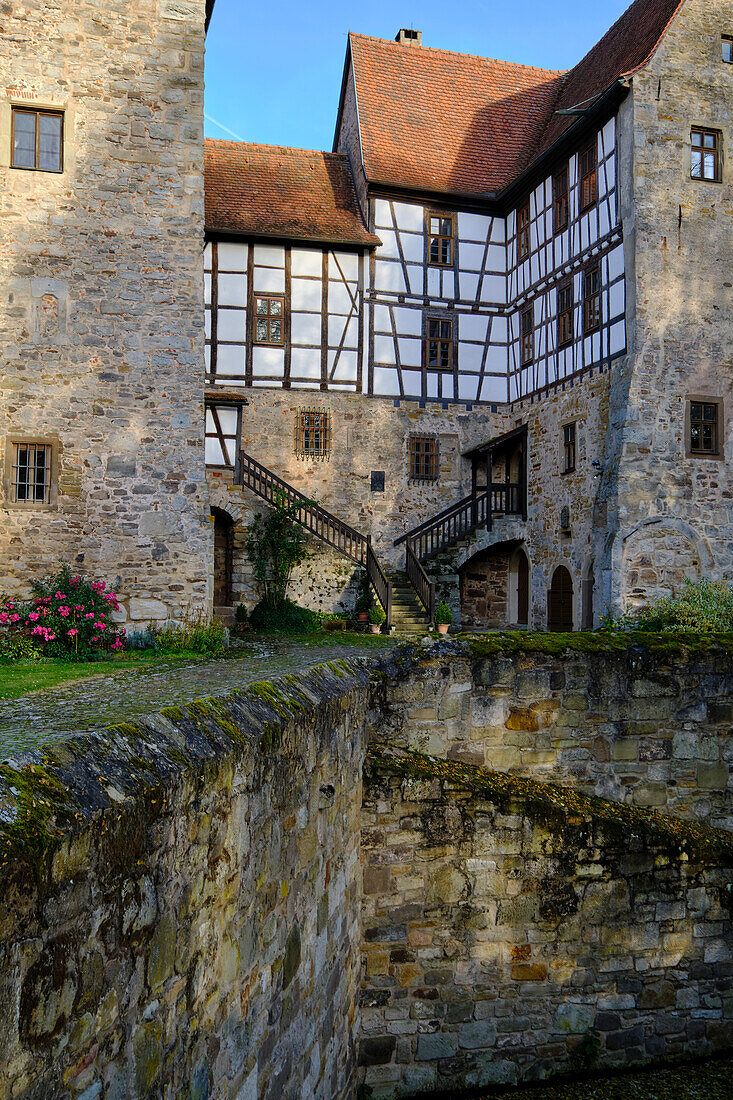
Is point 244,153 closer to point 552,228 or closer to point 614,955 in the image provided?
point 552,228

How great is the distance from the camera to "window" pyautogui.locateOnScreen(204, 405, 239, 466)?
67.7 feet

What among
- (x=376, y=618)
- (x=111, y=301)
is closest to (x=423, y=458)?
(x=376, y=618)

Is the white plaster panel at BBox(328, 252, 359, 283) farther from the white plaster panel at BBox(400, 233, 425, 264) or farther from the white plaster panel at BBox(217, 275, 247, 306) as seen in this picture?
the white plaster panel at BBox(217, 275, 247, 306)

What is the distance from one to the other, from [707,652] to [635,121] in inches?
531

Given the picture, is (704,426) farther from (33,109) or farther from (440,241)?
(33,109)

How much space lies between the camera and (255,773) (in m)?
3.78

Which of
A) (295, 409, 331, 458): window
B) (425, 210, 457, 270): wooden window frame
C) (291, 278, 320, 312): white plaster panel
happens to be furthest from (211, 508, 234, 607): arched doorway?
(425, 210, 457, 270): wooden window frame

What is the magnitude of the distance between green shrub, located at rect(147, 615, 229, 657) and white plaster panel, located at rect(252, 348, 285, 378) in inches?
425

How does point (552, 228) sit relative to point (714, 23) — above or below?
below

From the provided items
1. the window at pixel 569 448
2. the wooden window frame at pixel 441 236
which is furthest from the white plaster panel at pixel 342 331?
the window at pixel 569 448

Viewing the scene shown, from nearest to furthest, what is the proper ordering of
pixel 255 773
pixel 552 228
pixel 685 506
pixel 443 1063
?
pixel 255 773
pixel 443 1063
pixel 685 506
pixel 552 228

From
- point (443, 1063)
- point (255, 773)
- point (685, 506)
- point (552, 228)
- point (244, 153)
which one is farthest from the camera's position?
point (244, 153)

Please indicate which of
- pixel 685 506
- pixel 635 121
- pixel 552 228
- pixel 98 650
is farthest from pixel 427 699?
pixel 552 228

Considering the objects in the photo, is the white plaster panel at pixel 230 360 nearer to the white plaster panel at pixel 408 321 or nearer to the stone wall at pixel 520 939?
the white plaster panel at pixel 408 321
